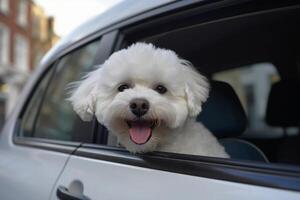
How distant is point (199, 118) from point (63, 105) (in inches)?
Answer: 34.9

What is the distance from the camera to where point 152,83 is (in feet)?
6.35

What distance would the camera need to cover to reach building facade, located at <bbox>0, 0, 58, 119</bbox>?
30609 mm

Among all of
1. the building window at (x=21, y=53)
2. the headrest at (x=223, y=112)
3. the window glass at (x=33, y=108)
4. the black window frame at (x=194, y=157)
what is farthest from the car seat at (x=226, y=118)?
the building window at (x=21, y=53)

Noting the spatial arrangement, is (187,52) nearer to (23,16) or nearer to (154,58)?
(154,58)

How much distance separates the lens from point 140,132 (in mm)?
1894

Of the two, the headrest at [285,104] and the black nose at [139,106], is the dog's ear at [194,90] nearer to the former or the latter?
the black nose at [139,106]

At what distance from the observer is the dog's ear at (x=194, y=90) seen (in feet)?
6.21

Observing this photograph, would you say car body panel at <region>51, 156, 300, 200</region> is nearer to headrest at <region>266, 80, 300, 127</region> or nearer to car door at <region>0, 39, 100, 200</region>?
car door at <region>0, 39, 100, 200</region>

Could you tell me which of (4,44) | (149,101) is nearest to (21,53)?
(4,44)

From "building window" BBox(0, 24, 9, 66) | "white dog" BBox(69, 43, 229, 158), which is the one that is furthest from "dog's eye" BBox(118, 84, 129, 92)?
"building window" BBox(0, 24, 9, 66)

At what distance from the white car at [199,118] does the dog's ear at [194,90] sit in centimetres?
21

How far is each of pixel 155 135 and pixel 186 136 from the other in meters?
0.16

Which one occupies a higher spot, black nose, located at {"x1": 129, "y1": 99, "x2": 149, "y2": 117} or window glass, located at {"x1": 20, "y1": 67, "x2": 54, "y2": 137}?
window glass, located at {"x1": 20, "y1": 67, "x2": 54, "y2": 137}

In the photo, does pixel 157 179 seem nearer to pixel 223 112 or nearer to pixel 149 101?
pixel 149 101
